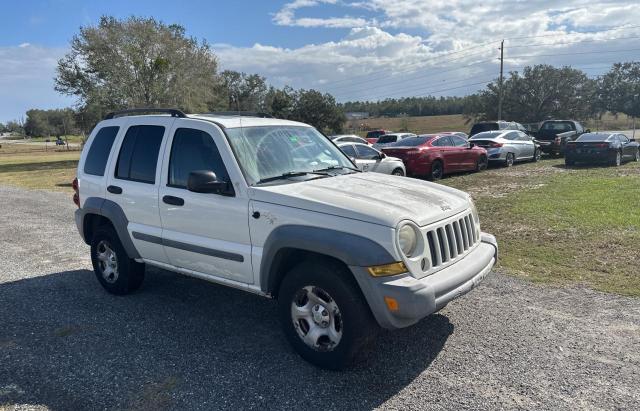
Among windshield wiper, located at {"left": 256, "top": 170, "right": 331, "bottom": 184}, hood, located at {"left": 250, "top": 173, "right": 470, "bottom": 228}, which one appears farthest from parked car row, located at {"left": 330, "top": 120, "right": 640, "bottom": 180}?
hood, located at {"left": 250, "top": 173, "right": 470, "bottom": 228}

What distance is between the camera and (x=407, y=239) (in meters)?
3.50

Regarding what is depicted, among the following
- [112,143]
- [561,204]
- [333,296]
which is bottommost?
[561,204]

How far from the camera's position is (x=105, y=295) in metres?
5.55

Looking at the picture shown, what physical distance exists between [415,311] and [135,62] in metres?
31.0

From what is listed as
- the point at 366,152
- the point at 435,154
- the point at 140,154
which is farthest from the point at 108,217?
the point at 435,154

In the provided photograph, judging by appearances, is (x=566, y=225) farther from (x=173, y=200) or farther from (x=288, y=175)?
(x=173, y=200)

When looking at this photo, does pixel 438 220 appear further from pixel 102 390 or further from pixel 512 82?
pixel 512 82

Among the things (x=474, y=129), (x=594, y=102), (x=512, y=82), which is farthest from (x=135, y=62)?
(x=594, y=102)

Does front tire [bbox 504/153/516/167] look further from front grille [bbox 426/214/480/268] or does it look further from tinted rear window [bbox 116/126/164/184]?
tinted rear window [bbox 116/126/164/184]

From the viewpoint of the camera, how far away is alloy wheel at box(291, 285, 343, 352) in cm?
366

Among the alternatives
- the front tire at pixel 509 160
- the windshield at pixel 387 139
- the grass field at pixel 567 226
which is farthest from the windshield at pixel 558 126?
the grass field at pixel 567 226

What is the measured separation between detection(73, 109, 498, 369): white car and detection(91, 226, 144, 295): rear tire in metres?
0.02

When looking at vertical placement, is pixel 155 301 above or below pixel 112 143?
below

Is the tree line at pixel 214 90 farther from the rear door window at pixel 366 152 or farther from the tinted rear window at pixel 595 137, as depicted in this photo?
the tinted rear window at pixel 595 137
